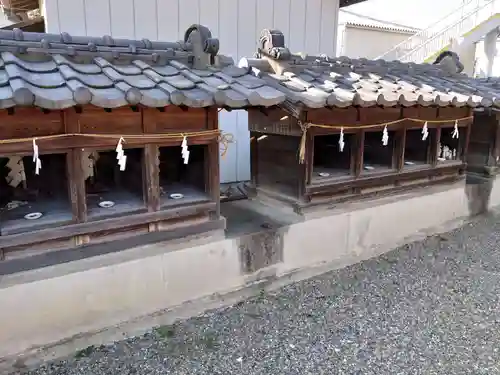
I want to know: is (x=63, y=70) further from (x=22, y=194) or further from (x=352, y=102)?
(x=352, y=102)

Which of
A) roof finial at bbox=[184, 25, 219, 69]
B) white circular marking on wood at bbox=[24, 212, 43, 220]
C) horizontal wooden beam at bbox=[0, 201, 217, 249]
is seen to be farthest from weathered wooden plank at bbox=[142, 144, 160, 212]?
roof finial at bbox=[184, 25, 219, 69]

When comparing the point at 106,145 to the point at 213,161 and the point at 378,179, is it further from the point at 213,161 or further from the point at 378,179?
the point at 378,179

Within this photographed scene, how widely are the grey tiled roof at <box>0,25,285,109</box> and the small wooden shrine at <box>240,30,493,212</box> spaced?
27.3 inches

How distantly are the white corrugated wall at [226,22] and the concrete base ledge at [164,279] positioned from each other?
268cm

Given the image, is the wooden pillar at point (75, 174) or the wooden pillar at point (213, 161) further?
the wooden pillar at point (213, 161)

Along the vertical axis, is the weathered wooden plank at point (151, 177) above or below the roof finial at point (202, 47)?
below

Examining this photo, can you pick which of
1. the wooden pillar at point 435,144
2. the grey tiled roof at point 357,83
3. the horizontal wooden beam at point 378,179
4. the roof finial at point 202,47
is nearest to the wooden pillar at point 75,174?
the roof finial at point 202,47

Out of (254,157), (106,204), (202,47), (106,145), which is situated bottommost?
(106,204)

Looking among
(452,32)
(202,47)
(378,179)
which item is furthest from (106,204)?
(452,32)

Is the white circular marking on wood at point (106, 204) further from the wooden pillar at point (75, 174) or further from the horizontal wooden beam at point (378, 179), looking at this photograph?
the horizontal wooden beam at point (378, 179)

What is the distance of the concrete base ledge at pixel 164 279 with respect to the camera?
354cm

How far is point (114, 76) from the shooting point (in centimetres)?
345

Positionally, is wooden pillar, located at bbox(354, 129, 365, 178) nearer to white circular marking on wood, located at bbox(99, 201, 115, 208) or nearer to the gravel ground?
A: the gravel ground

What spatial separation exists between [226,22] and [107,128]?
174 inches
